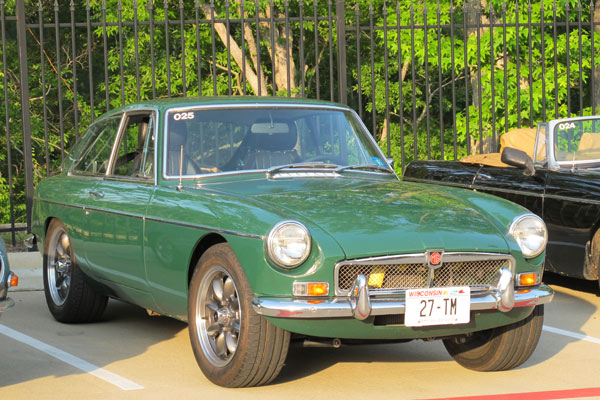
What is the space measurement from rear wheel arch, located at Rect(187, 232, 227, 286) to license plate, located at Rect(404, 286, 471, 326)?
114 cm

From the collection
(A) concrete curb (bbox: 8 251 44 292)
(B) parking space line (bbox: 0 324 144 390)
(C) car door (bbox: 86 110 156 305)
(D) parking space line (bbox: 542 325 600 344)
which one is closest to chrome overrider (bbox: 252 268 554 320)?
(B) parking space line (bbox: 0 324 144 390)

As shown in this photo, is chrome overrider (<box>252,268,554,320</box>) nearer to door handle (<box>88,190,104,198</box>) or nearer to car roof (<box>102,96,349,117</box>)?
car roof (<box>102,96,349,117</box>)

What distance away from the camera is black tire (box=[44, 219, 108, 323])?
755 centimetres

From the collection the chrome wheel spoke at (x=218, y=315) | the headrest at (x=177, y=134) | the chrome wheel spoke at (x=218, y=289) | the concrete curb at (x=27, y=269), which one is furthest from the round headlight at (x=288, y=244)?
the concrete curb at (x=27, y=269)

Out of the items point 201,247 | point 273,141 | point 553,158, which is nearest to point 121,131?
point 273,141

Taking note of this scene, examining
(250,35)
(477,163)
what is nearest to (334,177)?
(477,163)

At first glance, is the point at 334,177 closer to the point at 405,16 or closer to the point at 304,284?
the point at 304,284

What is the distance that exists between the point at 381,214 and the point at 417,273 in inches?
15.3

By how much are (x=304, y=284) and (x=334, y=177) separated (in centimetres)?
146

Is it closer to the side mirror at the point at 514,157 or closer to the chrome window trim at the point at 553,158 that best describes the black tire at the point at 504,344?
the side mirror at the point at 514,157

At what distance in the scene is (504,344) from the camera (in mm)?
5957

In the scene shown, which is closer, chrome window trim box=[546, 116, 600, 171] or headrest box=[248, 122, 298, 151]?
headrest box=[248, 122, 298, 151]

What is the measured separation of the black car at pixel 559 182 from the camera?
341 inches

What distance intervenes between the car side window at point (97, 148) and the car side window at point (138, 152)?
0.37 feet
